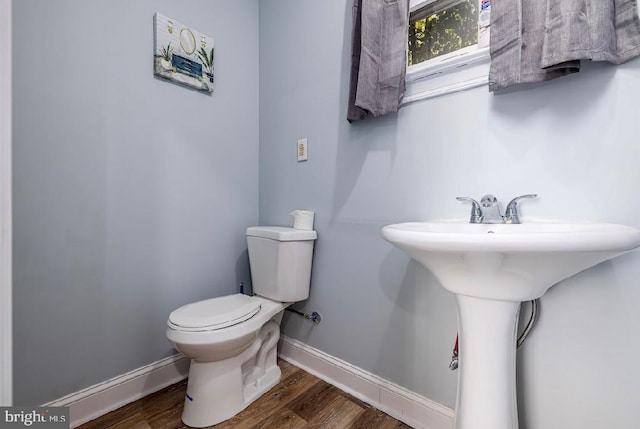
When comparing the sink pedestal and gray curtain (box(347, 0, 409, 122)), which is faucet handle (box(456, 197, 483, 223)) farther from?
gray curtain (box(347, 0, 409, 122))

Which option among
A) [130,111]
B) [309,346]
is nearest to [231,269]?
[309,346]

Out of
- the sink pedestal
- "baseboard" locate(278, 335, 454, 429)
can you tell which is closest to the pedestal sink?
the sink pedestal

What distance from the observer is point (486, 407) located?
74 centimetres

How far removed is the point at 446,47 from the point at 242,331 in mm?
1381

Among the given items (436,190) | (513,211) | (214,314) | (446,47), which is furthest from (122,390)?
(446,47)

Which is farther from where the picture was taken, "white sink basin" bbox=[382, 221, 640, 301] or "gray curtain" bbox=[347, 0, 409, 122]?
"gray curtain" bbox=[347, 0, 409, 122]

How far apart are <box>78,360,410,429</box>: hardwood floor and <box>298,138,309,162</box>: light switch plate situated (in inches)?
45.4

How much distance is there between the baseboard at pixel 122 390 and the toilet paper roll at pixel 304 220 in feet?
2.94

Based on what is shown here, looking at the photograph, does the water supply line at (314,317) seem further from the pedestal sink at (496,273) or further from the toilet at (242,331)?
the pedestal sink at (496,273)

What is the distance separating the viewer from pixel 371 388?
1.25 m

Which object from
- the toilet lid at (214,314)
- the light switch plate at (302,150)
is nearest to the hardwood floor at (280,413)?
the toilet lid at (214,314)

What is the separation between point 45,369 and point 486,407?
151 cm

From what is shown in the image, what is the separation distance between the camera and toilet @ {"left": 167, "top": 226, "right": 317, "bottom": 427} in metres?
1.07

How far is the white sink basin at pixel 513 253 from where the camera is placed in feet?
1.82
